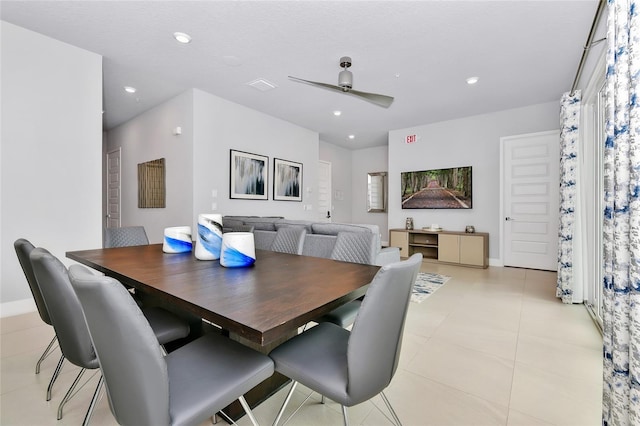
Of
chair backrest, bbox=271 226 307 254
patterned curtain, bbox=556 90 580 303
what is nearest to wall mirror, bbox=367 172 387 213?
patterned curtain, bbox=556 90 580 303

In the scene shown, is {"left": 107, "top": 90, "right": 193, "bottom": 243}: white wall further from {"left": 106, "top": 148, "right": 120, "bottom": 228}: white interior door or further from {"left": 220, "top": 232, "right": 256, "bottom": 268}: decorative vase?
{"left": 220, "top": 232, "right": 256, "bottom": 268}: decorative vase

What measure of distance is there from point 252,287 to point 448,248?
487cm

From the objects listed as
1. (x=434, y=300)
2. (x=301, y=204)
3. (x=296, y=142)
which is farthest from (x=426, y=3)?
(x=301, y=204)

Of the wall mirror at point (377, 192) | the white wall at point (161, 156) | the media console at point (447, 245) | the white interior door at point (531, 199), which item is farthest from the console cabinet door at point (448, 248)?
the white wall at point (161, 156)

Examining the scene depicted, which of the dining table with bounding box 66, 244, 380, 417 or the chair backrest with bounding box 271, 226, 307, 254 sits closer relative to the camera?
the dining table with bounding box 66, 244, 380, 417

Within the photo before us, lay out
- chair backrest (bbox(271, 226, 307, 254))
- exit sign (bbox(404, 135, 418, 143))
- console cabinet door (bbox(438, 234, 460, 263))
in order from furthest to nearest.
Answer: exit sign (bbox(404, 135, 418, 143)) < console cabinet door (bbox(438, 234, 460, 263)) < chair backrest (bbox(271, 226, 307, 254))

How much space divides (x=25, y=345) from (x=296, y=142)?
189 inches

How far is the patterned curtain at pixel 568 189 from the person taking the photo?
121 inches

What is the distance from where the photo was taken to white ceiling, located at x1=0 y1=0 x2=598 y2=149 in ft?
7.92

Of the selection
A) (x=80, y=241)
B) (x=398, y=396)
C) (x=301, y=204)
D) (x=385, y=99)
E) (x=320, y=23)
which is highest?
(x=320, y=23)

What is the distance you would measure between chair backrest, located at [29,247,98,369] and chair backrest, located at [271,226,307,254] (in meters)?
1.38

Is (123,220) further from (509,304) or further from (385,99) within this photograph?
(509,304)

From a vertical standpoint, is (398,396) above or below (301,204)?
below

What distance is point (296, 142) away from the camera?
5.84 meters
